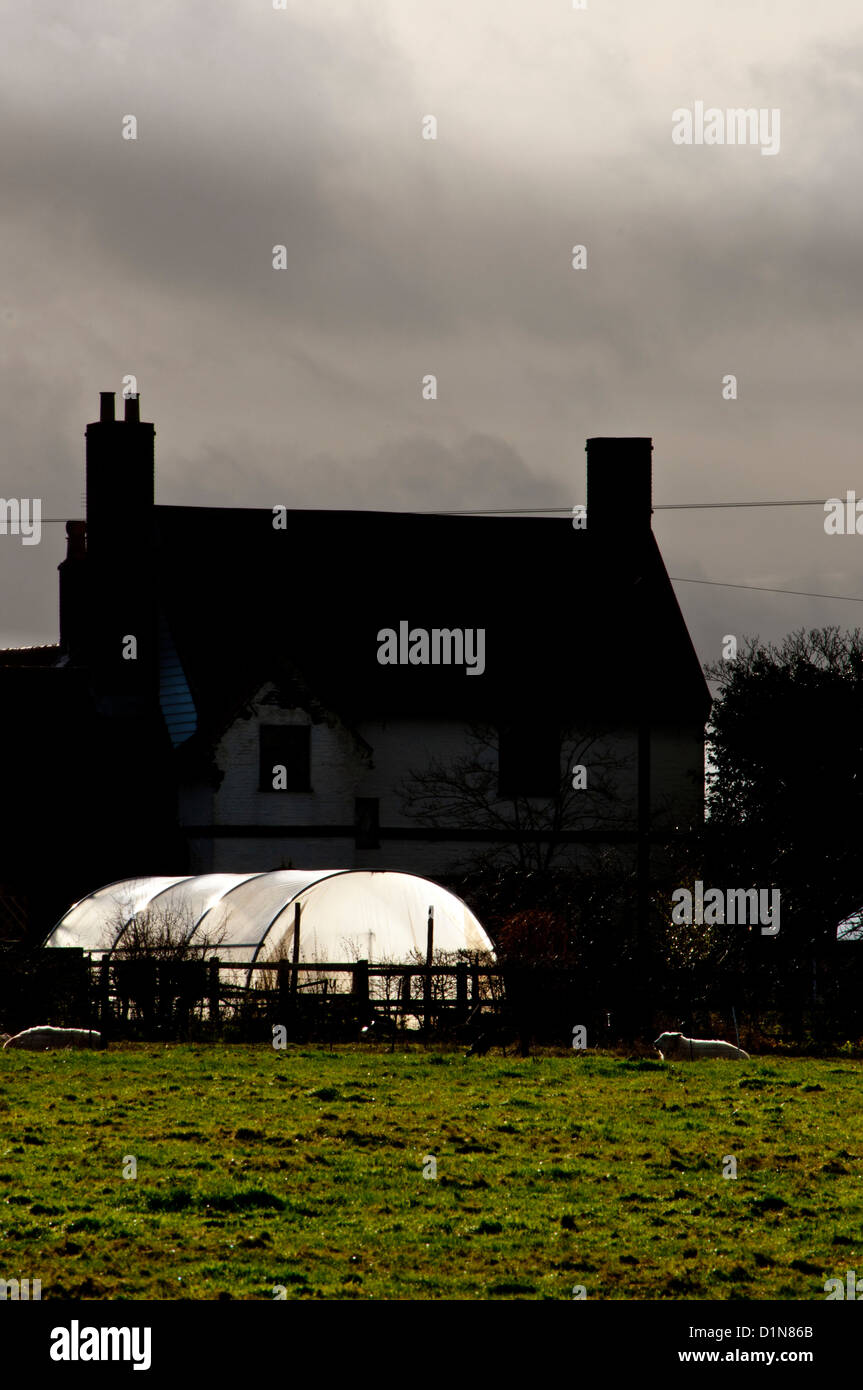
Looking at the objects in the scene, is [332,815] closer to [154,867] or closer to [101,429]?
[154,867]

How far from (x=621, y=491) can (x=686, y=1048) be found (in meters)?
26.8

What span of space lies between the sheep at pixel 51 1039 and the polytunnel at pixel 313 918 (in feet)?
13.1

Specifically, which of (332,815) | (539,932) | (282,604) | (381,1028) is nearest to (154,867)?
(332,815)

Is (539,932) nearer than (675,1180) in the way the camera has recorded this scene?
No

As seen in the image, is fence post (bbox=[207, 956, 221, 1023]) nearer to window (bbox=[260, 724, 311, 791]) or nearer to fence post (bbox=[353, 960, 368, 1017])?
fence post (bbox=[353, 960, 368, 1017])

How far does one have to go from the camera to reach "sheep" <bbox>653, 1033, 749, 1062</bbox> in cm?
2178

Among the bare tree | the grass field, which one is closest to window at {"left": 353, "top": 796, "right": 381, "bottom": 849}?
the bare tree

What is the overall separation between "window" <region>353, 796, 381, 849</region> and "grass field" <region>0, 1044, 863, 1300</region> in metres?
21.1

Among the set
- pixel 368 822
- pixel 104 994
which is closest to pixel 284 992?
pixel 104 994

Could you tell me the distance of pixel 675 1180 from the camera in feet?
40.4

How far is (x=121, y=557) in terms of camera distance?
43406 millimetres
